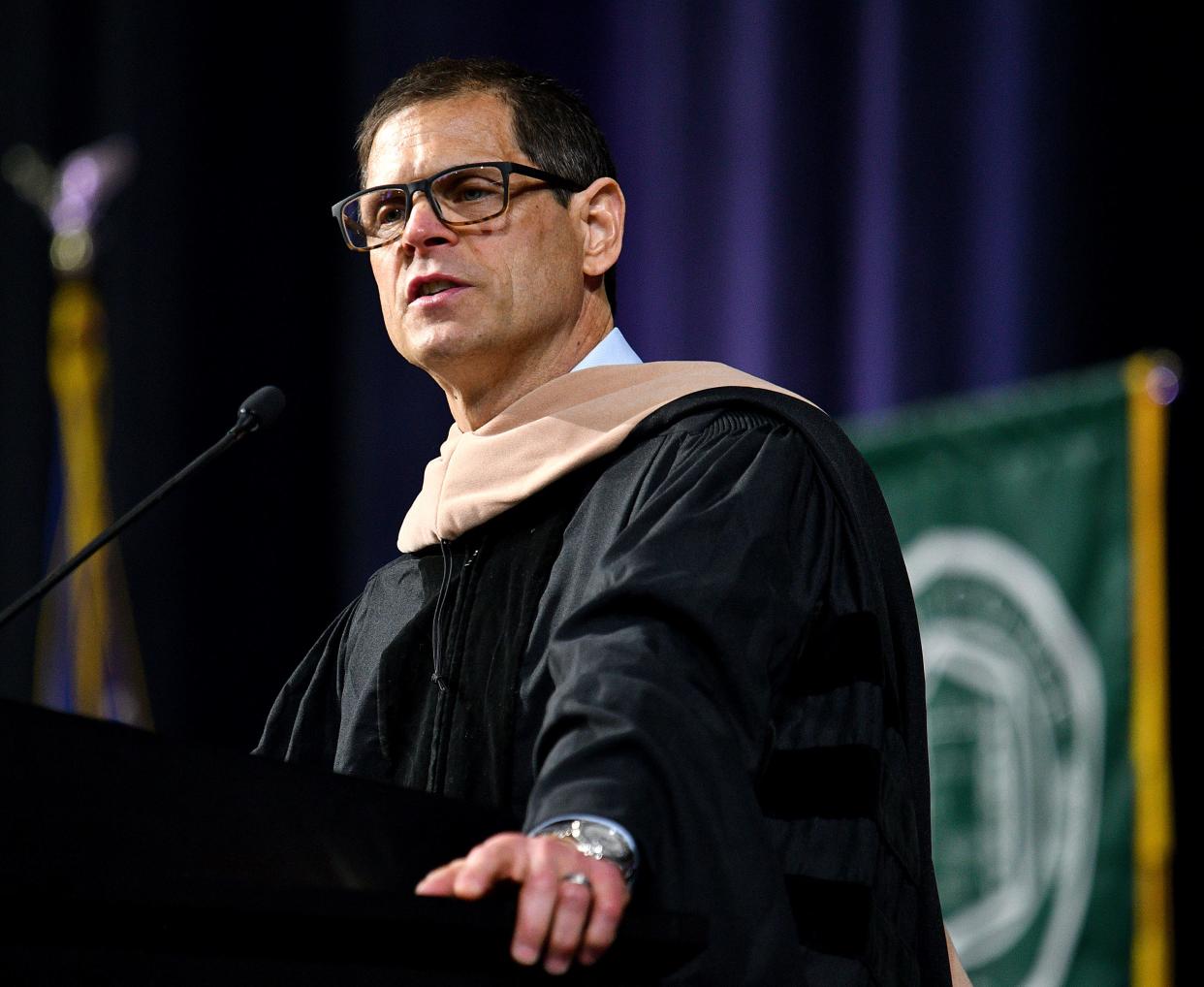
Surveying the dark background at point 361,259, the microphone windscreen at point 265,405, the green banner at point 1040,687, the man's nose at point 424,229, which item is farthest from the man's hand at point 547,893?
the dark background at point 361,259

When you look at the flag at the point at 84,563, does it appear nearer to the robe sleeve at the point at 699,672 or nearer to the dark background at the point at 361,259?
the dark background at the point at 361,259

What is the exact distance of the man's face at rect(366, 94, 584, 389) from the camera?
2.40 metres

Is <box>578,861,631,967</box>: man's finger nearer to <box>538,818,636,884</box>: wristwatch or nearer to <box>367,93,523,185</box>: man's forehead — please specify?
<box>538,818,636,884</box>: wristwatch

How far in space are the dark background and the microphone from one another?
282cm

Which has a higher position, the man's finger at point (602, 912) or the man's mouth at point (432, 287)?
the man's mouth at point (432, 287)

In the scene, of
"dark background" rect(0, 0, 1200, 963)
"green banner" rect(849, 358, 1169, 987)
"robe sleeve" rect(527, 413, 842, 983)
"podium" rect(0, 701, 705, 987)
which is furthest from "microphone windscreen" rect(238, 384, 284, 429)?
"dark background" rect(0, 0, 1200, 963)

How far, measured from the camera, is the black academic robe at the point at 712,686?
1.61 meters

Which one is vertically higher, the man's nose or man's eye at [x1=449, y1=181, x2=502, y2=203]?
man's eye at [x1=449, y1=181, x2=502, y2=203]

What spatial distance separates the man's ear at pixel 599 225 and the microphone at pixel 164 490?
49 centimetres

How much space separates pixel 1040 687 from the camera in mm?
3863

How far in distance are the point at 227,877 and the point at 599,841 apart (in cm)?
31

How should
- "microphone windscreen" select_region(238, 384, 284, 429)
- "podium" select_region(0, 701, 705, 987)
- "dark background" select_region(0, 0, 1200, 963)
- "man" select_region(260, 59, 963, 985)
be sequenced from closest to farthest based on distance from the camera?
"podium" select_region(0, 701, 705, 987) < "man" select_region(260, 59, 963, 985) < "microphone windscreen" select_region(238, 384, 284, 429) < "dark background" select_region(0, 0, 1200, 963)

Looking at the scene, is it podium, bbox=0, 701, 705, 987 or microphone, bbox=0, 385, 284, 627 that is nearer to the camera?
podium, bbox=0, 701, 705, 987

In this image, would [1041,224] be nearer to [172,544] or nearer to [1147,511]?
[1147,511]
